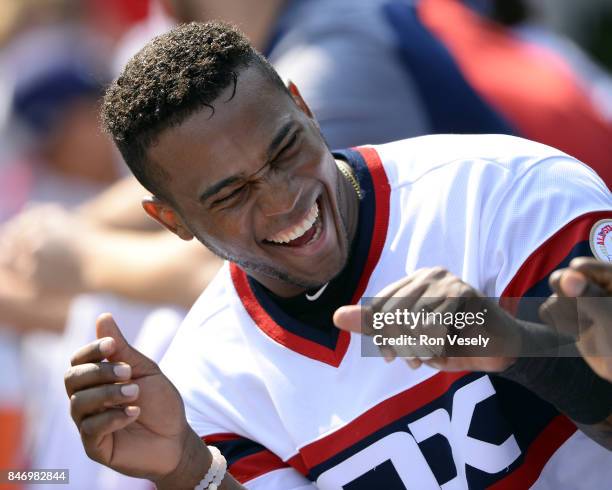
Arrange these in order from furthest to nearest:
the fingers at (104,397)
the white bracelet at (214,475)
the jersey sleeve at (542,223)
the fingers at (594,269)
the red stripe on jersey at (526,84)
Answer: the red stripe on jersey at (526,84), the white bracelet at (214,475), the jersey sleeve at (542,223), the fingers at (104,397), the fingers at (594,269)

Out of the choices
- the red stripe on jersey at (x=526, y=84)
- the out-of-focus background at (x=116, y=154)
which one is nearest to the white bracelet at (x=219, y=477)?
the out-of-focus background at (x=116, y=154)

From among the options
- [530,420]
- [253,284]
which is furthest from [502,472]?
[253,284]

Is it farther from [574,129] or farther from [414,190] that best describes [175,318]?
[574,129]

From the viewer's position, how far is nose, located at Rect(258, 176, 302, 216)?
92.9 inches

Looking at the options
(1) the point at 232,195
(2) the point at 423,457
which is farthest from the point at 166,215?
(2) the point at 423,457

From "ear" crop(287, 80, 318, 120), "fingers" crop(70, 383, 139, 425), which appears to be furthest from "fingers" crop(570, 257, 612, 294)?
"ear" crop(287, 80, 318, 120)

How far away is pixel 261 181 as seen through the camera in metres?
2.37

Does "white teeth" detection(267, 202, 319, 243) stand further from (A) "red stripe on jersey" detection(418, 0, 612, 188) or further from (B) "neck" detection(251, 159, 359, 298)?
(A) "red stripe on jersey" detection(418, 0, 612, 188)

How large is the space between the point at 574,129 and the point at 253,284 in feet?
5.13

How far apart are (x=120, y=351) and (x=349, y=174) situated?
0.72 metres

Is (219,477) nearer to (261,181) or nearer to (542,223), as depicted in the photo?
(261,181)

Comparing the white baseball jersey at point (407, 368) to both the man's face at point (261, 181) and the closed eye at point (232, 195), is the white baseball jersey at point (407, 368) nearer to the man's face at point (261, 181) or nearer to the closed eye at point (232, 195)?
the man's face at point (261, 181)

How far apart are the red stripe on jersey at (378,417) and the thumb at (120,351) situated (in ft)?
1.45

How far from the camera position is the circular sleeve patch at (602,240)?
2164mm
